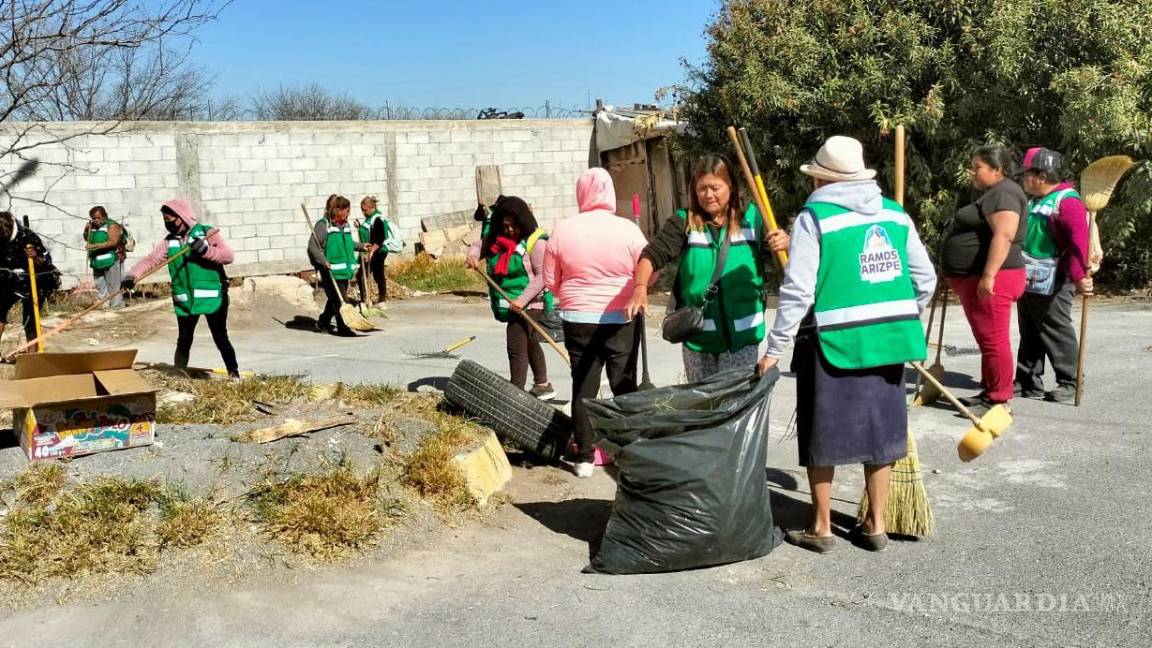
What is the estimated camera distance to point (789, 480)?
5500 mm

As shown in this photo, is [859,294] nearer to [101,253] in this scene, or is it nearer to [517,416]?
[517,416]

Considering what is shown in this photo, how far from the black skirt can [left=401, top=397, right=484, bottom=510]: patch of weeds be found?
5.75 feet

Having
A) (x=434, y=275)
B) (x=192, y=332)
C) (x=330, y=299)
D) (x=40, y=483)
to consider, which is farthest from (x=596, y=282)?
(x=434, y=275)

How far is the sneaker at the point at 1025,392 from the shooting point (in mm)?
7048

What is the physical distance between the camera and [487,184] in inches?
742

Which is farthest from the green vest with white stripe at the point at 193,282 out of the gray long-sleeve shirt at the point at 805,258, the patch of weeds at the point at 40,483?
the gray long-sleeve shirt at the point at 805,258

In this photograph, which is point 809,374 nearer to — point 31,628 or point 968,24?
point 31,628

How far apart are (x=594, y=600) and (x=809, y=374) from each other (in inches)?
49.6

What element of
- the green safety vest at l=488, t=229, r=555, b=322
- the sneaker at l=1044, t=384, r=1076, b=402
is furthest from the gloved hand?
the sneaker at l=1044, t=384, r=1076, b=402

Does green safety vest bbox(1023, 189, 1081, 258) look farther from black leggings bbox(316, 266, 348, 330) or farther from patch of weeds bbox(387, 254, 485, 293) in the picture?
patch of weeds bbox(387, 254, 485, 293)

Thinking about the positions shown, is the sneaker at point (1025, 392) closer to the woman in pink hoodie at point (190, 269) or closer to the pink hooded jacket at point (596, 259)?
the pink hooded jacket at point (596, 259)

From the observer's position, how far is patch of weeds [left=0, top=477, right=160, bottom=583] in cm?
423

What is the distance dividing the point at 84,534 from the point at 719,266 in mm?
2948

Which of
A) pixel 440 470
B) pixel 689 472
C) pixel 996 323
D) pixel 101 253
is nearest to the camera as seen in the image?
pixel 689 472
